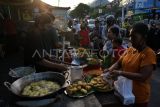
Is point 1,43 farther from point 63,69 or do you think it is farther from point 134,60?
point 134,60

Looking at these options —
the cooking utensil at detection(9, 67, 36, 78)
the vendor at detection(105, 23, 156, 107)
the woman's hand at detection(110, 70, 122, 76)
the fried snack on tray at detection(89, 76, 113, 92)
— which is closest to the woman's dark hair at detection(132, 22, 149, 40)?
the vendor at detection(105, 23, 156, 107)

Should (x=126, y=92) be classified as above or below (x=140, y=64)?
below

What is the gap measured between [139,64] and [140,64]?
2 centimetres

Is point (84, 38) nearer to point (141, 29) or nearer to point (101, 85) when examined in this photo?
point (101, 85)

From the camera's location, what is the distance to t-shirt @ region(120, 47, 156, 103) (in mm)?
2617

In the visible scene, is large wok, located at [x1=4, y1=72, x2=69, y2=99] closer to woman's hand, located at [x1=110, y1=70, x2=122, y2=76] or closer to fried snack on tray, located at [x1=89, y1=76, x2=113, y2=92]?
fried snack on tray, located at [x1=89, y1=76, x2=113, y2=92]

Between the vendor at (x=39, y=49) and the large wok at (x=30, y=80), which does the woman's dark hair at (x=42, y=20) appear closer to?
the vendor at (x=39, y=49)

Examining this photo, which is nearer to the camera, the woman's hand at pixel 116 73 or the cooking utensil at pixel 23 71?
the woman's hand at pixel 116 73

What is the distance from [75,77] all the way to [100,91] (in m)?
0.49

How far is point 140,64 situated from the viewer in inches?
105

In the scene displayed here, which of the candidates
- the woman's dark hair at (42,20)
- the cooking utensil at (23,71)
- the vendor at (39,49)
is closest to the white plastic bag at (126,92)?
the vendor at (39,49)

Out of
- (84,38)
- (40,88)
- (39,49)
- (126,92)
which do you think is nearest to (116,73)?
(126,92)

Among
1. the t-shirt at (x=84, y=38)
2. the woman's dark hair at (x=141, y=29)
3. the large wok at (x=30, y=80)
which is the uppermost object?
the woman's dark hair at (x=141, y=29)

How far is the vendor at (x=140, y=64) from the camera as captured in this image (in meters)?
2.61
